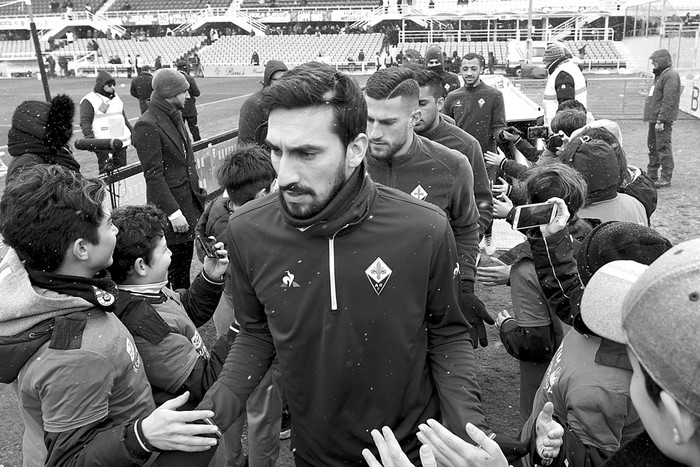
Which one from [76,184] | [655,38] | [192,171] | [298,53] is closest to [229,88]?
[298,53]

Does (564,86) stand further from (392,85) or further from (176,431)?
(176,431)

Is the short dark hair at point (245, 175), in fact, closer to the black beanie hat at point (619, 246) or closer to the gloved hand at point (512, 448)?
the black beanie hat at point (619, 246)

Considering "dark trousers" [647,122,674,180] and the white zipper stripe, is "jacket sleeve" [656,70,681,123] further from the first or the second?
the white zipper stripe

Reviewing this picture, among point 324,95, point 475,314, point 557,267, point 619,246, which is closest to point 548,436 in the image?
point 619,246

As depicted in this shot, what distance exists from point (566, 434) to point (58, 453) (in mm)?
1638

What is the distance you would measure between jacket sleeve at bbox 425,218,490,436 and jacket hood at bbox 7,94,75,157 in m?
3.50

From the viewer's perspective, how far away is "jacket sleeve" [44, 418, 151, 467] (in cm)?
186

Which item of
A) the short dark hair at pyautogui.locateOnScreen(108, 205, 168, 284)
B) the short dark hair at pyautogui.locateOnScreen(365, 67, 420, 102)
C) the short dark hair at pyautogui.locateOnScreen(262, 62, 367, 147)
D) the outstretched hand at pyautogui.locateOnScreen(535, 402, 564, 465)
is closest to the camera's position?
the outstretched hand at pyautogui.locateOnScreen(535, 402, 564, 465)

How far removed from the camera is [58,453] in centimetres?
190

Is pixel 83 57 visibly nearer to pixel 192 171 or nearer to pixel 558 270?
pixel 192 171

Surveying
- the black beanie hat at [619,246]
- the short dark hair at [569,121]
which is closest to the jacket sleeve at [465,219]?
the black beanie hat at [619,246]

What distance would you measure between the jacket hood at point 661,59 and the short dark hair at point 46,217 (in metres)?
10.1

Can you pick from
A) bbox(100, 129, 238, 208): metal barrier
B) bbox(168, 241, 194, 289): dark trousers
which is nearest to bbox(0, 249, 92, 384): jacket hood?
bbox(168, 241, 194, 289): dark trousers

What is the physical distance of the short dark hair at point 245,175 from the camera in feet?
11.8
